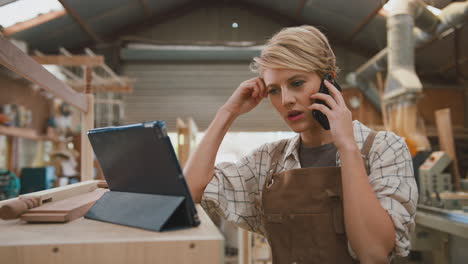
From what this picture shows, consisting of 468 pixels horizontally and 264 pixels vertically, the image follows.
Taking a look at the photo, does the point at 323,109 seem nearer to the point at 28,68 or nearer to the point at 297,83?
the point at 297,83

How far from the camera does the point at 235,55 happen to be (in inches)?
352

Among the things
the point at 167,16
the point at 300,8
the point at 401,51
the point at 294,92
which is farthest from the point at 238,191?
the point at 167,16

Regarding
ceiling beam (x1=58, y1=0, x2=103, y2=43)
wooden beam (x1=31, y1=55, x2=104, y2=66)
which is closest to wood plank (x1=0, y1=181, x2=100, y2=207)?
wooden beam (x1=31, y1=55, x2=104, y2=66)

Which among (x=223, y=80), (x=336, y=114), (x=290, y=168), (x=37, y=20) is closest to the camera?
(x=336, y=114)

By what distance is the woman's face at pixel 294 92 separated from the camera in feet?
4.44

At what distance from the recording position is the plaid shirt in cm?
116

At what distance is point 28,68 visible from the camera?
1.11 meters

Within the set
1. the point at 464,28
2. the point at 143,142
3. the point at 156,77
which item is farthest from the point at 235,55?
the point at 143,142

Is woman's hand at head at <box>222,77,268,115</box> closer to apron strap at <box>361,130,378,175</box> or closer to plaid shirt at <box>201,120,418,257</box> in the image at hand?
plaid shirt at <box>201,120,418,257</box>

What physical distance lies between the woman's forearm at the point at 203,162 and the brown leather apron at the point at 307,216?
250 mm

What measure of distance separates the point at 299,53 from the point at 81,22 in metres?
7.03

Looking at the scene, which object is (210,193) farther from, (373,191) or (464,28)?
(464,28)

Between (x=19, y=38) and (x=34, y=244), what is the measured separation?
6.90 meters

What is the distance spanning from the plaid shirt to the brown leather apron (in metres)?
0.07
